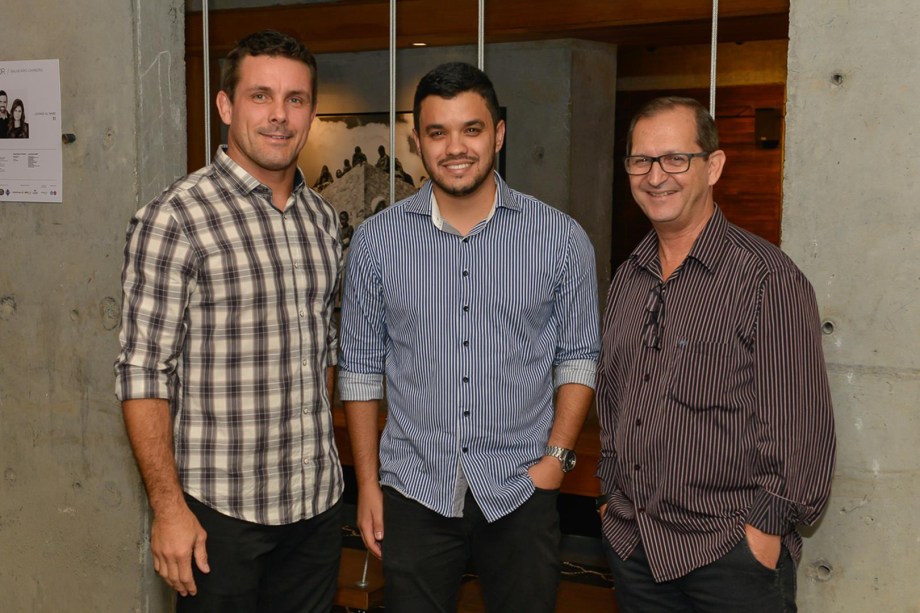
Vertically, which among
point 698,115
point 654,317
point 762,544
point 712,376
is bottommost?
point 762,544

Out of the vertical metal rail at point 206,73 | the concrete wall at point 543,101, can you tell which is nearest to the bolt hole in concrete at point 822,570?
the vertical metal rail at point 206,73

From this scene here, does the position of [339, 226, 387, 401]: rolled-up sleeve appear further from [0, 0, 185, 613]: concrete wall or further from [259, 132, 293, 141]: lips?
[0, 0, 185, 613]: concrete wall

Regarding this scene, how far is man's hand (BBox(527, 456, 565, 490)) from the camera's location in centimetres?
250

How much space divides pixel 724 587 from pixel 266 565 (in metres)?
1.14

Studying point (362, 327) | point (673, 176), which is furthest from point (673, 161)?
point (362, 327)

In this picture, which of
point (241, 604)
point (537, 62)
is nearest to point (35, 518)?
point (241, 604)

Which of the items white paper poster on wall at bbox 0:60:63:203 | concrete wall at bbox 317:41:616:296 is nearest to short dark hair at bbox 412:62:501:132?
white paper poster on wall at bbox 0:60:63:203

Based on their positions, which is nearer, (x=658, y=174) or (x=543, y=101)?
(x=658, y=174)

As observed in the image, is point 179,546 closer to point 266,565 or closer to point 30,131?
point 266,565

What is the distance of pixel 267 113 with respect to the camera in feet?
8.13

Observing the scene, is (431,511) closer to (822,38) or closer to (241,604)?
(241,604)

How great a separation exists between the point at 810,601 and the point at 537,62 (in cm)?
416

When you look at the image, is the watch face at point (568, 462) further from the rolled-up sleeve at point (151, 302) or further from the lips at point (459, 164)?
the rolled-up sleeve at point (151, 302)

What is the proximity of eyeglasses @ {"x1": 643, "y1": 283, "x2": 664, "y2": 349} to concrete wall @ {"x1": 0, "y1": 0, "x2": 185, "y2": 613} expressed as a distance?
74.0 inches
